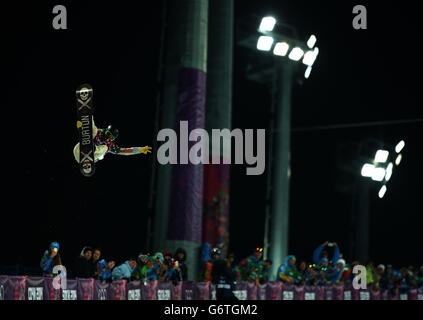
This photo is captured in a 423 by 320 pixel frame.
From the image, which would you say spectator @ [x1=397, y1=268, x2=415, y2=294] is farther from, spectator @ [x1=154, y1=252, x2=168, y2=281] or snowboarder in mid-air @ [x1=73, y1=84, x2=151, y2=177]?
snowboarder in mid-air @ [x1=73, y1=84, x2=151, y2=177]

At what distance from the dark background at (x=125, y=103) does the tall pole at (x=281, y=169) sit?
2.02 meters

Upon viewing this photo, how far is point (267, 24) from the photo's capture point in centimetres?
2886

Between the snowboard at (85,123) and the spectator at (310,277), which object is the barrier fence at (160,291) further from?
the snowboard at (85,123)

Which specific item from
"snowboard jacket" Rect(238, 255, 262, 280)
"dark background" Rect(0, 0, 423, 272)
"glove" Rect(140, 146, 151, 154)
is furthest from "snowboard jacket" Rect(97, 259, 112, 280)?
"snowboard jacket" Rect(238, 255, 262, 280)

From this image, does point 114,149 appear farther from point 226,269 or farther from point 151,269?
point 226,269

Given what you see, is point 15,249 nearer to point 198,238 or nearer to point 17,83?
point 17,83

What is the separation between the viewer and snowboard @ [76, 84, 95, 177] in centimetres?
A: 1812

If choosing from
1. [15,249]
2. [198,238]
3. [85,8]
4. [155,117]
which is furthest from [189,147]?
[15,249]

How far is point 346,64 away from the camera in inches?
1331

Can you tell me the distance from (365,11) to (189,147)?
10.1 meters

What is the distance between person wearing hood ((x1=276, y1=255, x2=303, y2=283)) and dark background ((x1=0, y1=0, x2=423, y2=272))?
13.9 ft

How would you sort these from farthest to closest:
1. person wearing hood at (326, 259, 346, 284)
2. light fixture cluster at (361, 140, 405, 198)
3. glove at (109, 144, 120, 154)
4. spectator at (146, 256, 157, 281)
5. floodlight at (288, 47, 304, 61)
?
floodlight at (288, 47, 304, 61), light fixture cluster at (361, 140, 405, 198), person wearing hood at (326, 259, 346, 284), glove at (109, 144, 120, 154), spectator at (146, 256, 157, 281)

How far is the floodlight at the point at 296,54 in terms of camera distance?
1177 inches

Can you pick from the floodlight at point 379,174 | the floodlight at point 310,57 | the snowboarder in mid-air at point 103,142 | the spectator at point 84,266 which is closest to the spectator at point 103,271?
the spectator at point 84,266
